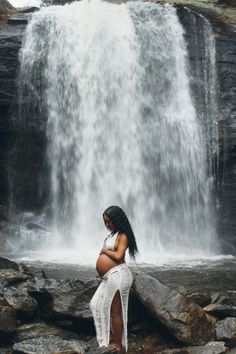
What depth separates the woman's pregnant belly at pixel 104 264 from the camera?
6070mm

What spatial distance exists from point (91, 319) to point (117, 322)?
1.15 meters

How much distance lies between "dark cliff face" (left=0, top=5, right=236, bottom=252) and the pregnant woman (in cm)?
1249

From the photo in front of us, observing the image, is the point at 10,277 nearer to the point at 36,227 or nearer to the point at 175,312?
the point at 175,312

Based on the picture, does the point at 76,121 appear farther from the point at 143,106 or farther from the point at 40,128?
the point at 143,106

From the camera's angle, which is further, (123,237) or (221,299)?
(221,299)

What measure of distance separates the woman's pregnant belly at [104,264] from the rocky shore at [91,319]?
3.89 ft

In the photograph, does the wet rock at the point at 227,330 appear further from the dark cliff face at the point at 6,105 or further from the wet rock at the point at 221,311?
the dark cliff face at the point at 6,105

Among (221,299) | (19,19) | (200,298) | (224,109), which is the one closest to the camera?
(200,298)

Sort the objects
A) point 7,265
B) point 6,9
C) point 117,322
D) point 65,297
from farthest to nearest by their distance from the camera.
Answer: point 6,9, point 7,265, point 65,297, point 117,322

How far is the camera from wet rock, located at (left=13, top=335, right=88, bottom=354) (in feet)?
20.7

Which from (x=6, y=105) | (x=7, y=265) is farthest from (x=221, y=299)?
(x=6, y=105)

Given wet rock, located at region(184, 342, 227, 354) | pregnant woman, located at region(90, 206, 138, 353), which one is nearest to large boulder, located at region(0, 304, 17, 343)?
pregnant woman, located at region(90, 206, 138, 353)

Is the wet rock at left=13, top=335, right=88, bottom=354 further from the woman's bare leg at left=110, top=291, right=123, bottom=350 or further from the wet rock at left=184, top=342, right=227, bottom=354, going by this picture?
the wet rock at left=184, top=342, right=227, bottom=354

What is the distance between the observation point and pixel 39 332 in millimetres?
7066
